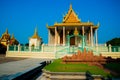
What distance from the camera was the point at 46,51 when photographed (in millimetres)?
21844

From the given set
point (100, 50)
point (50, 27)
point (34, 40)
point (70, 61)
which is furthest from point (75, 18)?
point (70, 61)

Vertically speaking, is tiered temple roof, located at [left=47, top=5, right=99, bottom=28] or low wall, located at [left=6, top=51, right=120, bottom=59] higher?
tiered temple roof, located at [left=47, top=5, right=99, bottom=28]

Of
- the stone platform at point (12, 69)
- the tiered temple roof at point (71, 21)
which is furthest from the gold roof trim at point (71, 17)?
the stone platform at point (12, 69)

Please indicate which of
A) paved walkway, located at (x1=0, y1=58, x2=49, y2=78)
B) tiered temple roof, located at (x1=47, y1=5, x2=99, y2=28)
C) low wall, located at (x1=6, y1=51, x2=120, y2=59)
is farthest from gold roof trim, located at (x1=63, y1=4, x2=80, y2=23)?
paved walkway, located at (x1=0, y1=58, x2=49, y2=78)

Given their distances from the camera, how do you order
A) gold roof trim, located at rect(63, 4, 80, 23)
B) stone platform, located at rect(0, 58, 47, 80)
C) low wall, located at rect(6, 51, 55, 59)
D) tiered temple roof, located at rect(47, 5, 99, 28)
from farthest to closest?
1. gold roof trim, located at rect(63, 4, 80, 23)
2. tiered temple roof, located at rect(47, 5, 99, 28)
3. low wall, located at rect(6, 51, 55, 59)
4. stone platform, located at rect(0, 58, 47, 80)

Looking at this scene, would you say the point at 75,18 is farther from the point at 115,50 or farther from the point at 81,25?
the point at 115,50

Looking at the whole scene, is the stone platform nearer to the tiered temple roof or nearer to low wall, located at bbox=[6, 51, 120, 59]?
low wall, located at bbox=[6, 51, 120, 59]

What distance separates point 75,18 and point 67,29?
2899 mm

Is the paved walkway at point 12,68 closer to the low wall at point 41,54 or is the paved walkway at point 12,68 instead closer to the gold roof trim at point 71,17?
the low wall at point 41,54

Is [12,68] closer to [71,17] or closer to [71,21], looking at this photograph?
[71,21]

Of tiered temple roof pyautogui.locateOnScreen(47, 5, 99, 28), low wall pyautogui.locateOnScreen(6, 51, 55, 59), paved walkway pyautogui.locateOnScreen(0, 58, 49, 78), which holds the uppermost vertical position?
tiered temple roof pyautogui.locateOnScreen(47, 5, 99, 28)

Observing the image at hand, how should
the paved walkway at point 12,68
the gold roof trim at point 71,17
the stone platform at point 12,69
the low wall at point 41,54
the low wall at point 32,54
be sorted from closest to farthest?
the stone platform at point 12,69
the paved walkway at point 12,68
the low wall at point 41,54
the low wall at point 32,54
the gold roof trim at point 71,17

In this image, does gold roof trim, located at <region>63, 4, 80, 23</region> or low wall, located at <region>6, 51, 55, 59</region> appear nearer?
low wall, located at <region>6, 51, 55, 59</region>

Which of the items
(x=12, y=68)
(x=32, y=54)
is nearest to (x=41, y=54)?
(x=32, y=54)
